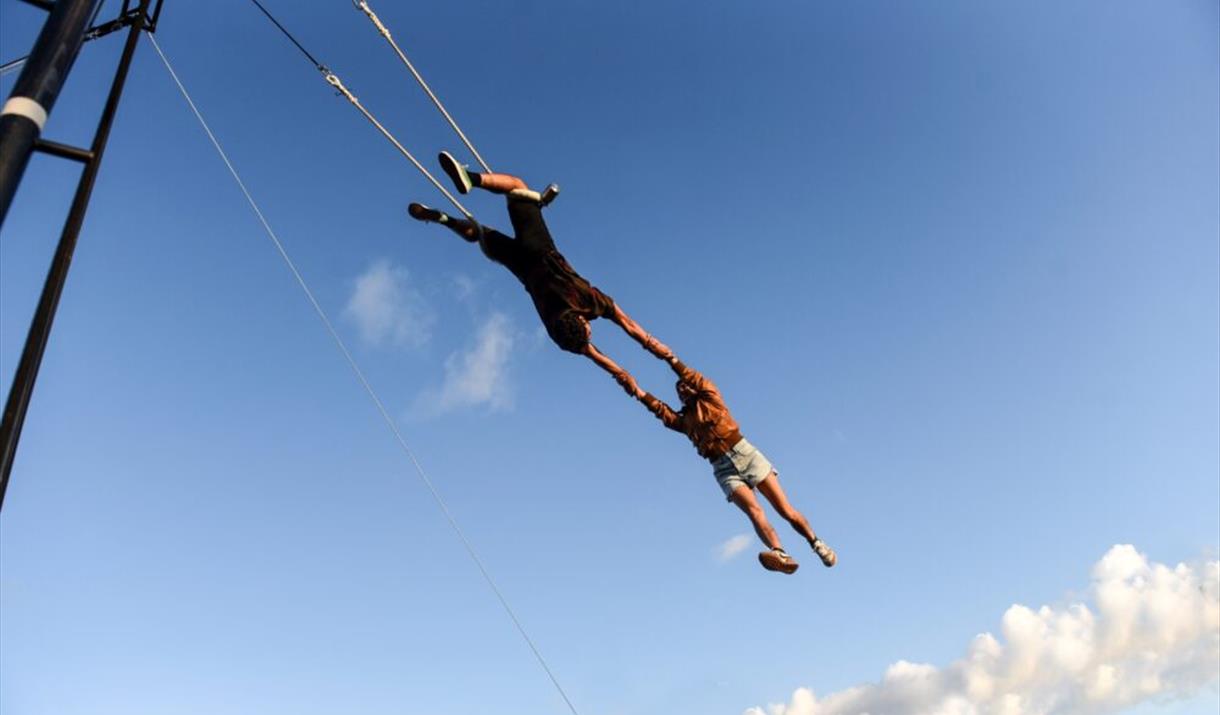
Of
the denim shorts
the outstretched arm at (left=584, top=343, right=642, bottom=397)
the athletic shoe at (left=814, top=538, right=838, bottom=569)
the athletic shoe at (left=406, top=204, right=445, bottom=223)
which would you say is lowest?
the athletic shoe at (left=814, top=538, right=838, bottom=569)

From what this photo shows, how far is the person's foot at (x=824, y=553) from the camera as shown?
745 cm

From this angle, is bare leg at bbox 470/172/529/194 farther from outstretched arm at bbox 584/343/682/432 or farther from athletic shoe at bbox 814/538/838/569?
athletic shoe at bbox 814/538/838/569

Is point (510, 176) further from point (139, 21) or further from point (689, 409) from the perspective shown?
point (139, 21)

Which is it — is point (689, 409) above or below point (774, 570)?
above

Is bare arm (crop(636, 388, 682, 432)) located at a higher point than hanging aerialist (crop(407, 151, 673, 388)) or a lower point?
lower

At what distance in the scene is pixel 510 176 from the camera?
296 inches

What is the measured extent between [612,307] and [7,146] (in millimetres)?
5643

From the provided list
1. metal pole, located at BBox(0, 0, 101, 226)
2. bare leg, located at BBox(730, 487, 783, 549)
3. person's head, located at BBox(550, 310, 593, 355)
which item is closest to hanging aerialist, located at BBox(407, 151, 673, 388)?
person's head, located at BBox(550, 310, 593, 355)

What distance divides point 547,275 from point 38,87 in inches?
201

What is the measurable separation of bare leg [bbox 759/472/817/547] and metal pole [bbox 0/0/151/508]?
585 cm

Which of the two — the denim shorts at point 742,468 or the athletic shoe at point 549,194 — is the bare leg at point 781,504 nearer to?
the denim shorts at point 742,468

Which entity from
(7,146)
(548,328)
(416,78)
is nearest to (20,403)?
(7,146)

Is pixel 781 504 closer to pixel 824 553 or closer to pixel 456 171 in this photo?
pixel 824 553

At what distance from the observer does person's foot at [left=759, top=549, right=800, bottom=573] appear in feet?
23.1
